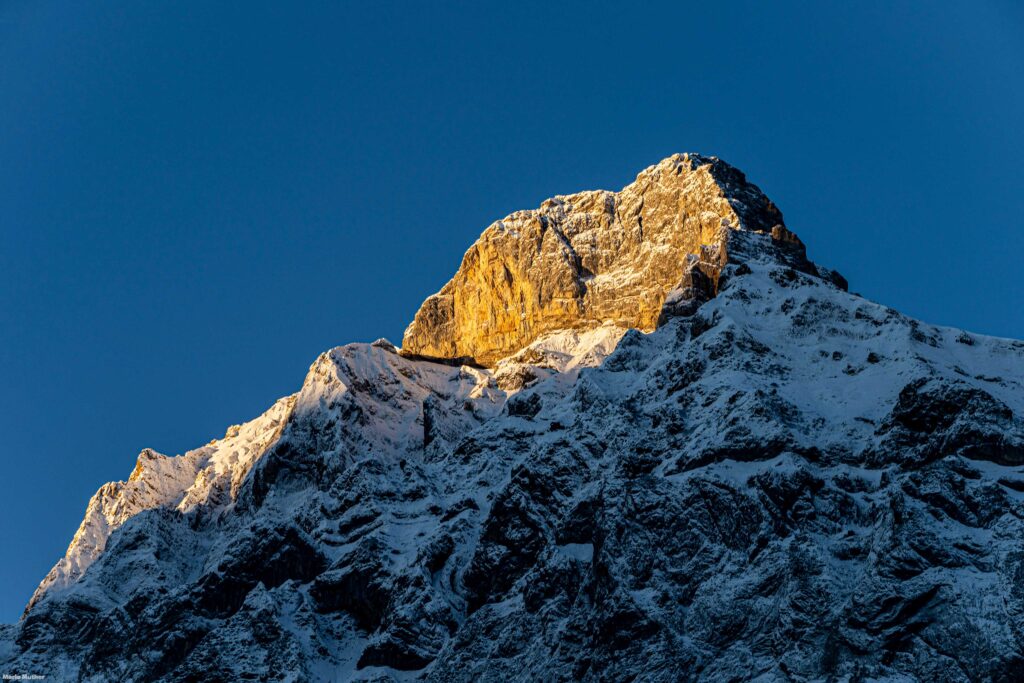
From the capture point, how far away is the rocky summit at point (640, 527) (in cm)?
11956

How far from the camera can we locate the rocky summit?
4707 inches

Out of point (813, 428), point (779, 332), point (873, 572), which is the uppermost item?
point (779, 332)

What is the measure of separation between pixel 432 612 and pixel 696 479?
27.4 m

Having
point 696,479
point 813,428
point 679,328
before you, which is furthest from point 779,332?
point 696,479

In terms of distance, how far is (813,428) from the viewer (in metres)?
142

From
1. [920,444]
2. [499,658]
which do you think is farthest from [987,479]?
[499,658]

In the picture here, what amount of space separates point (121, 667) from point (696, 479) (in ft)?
201

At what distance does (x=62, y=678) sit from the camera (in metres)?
168

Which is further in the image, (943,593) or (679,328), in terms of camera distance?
(679,328)

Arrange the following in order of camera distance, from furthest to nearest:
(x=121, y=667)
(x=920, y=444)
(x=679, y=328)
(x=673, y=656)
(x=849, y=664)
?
(x=679, y=328), (x=121, y=667), (x=920, y=444), (x=673, y=656), (x=849, y=664)

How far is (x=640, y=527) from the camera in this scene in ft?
434

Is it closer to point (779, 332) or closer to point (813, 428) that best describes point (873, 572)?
point (813, 428)

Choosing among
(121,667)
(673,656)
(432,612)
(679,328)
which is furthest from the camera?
(679,328)

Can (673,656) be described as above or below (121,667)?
below
